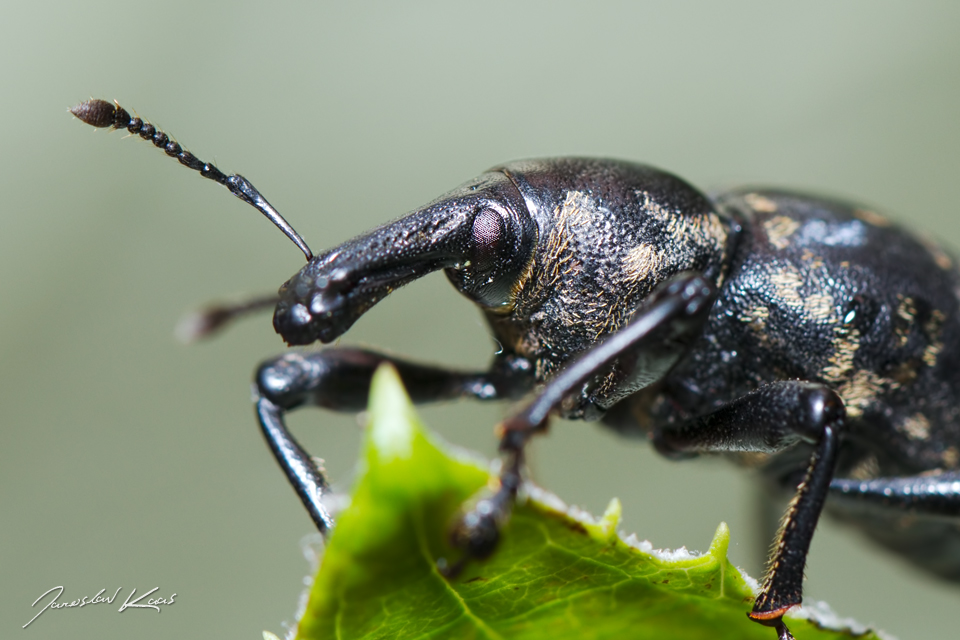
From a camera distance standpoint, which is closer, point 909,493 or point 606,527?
point 606,527

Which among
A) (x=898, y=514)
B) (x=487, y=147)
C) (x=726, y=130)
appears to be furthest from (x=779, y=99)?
(x=898, y=514)

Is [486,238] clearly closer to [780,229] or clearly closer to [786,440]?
[786,440]

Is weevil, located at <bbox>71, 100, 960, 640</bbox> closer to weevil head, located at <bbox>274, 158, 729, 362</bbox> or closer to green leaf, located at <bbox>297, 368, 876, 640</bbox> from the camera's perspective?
weevil head, located at <bbox>274, 158, 729, 362</bbox>

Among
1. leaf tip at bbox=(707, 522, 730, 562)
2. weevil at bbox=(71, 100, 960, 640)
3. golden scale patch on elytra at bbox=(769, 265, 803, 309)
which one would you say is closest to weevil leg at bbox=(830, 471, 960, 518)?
weevil at bbox=(71, 100, 960, 640)

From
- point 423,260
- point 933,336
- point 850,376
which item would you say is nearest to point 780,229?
point 850,376

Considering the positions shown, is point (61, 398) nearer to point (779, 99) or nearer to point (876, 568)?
point (876, 568)
